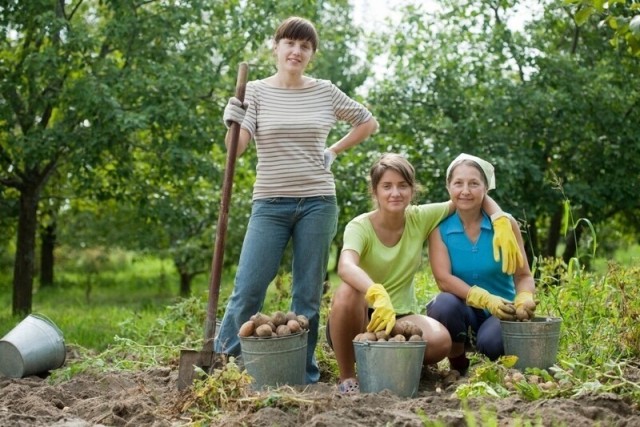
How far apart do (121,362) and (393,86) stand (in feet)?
17.6

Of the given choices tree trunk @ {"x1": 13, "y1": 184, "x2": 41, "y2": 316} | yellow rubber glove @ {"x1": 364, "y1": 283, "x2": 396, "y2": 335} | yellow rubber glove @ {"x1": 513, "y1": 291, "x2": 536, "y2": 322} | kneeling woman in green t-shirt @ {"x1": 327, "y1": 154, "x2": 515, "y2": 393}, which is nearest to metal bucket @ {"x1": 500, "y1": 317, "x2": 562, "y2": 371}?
yellow rubber glove @ {"x1": 513, "y1": 291, "x2": 536, "y2": 322}

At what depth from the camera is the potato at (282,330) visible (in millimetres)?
3967

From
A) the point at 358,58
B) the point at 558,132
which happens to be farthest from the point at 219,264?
the point at 358,58

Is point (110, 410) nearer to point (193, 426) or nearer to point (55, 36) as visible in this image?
point (193, 426)

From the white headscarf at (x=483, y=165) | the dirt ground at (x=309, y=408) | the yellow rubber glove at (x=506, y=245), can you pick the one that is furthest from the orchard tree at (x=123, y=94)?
the yellow rubber glove at (x=506, y=245)

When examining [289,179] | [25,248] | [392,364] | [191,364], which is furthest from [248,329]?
[25,248]

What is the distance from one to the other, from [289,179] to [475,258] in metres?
0.96

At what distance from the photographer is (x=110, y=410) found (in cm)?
386

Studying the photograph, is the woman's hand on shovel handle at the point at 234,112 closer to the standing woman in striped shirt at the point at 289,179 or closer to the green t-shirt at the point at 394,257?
the standing woman in striped shirt at the point at 289,179

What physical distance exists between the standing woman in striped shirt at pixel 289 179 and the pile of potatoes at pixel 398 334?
1.84 feet

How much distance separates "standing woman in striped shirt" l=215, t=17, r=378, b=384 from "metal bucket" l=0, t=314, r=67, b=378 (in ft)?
3.78

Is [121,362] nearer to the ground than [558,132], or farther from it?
nearer to the ground

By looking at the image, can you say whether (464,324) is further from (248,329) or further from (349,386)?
(248,329)

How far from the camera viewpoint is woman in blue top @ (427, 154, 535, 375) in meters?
4.35
